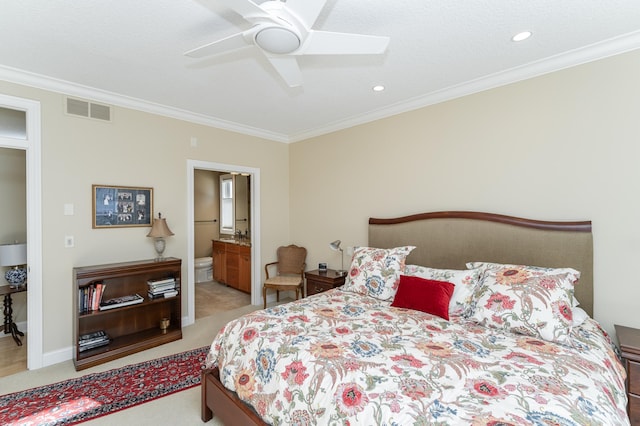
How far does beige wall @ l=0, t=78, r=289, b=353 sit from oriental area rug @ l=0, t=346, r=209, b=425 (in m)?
0.67

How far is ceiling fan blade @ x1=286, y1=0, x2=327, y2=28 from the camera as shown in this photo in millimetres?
1439

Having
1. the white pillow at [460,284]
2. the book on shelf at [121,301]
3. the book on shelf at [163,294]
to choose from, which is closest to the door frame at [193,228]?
the book on shelf at [163,294]

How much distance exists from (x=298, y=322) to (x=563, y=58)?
2.96m

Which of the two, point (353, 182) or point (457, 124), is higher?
point (457, 124)

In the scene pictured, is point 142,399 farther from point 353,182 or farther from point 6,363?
point 353,182

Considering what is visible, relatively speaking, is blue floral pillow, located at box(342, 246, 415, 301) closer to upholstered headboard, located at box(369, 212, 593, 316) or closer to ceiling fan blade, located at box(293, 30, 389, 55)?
upholstered headboard, located at box(369, 212, 593, 316)

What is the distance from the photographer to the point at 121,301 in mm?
3078

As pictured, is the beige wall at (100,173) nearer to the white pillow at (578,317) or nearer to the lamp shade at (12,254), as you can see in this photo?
the lamp shade at (12,254)

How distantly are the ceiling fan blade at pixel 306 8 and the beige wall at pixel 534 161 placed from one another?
208 centimetres

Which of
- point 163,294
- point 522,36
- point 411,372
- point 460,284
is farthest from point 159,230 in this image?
point 522,36

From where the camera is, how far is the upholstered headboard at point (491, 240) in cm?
230

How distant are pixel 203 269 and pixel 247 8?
18.0ft

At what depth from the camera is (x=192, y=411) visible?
218 cm

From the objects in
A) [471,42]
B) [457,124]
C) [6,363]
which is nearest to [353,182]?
[457,124]
